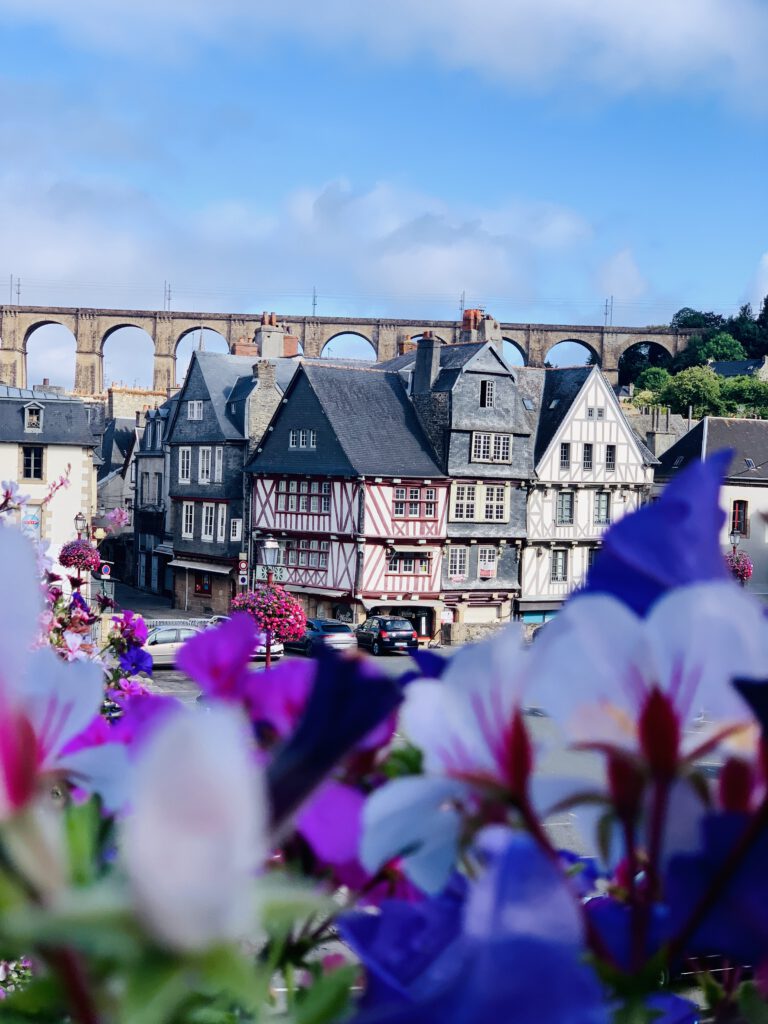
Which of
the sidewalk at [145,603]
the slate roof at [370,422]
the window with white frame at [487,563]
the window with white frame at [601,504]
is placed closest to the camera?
the slate roof at [370,422]

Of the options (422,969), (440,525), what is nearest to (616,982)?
(422,969)

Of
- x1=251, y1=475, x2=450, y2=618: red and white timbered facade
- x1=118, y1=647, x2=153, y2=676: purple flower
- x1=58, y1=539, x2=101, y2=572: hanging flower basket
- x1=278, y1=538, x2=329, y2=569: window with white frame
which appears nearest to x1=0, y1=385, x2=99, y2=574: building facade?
x1=278, y1=538, x2=329, y2=569: window with white frame

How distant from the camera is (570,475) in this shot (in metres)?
34.3

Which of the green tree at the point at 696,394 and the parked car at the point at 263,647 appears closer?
the parked car at the point at 263,647

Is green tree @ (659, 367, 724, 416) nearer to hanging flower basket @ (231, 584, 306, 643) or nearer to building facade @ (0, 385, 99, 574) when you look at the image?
building facade @ (0, 385, 99, 574)

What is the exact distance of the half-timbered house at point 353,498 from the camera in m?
31.2

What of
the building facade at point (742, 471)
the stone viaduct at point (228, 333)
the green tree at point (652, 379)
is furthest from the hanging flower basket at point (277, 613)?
the stone viaduct at point (228, 333)

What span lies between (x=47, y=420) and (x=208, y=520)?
6534 millimetres

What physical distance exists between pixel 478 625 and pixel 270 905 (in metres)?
32.5

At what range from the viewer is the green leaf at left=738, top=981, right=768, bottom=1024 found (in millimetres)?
763

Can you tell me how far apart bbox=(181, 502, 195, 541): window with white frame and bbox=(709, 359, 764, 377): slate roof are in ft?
140

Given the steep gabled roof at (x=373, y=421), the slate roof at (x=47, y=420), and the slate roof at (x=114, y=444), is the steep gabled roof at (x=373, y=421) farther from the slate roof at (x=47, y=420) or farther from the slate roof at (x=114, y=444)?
the slate roof at (x=114, y=444)

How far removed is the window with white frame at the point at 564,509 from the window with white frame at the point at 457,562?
3547 mm

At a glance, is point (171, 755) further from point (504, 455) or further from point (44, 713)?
point (504, 455)
